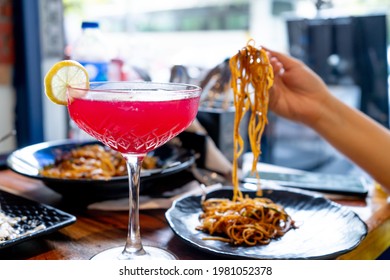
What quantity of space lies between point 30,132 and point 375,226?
2.63 meters

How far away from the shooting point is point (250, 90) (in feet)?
3.81

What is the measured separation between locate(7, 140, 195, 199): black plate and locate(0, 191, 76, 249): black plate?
0.27ft

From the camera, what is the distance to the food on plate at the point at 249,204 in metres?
0.95

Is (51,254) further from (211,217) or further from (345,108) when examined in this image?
(345,108)

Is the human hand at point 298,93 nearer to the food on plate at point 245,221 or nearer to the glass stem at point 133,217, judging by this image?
the food on plate at point 245,221

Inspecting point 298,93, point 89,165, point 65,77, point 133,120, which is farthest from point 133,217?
point 298,93

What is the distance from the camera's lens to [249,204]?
1.05 m

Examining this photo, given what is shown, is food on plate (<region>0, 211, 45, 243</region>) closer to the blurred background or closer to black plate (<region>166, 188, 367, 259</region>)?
black plate (<region>166, 188, 367, 259</region>)

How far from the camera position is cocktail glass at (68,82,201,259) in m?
0.80

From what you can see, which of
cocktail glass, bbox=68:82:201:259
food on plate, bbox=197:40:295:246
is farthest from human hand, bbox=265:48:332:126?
cocktail glass, bbox=68:82:201:259

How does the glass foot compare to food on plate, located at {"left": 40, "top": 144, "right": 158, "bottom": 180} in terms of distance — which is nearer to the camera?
the glass foot

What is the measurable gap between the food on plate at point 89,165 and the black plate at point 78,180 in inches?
1.3

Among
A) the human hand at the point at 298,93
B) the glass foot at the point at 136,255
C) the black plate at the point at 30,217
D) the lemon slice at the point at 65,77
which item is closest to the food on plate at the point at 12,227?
the black plate at the point at 30,217
